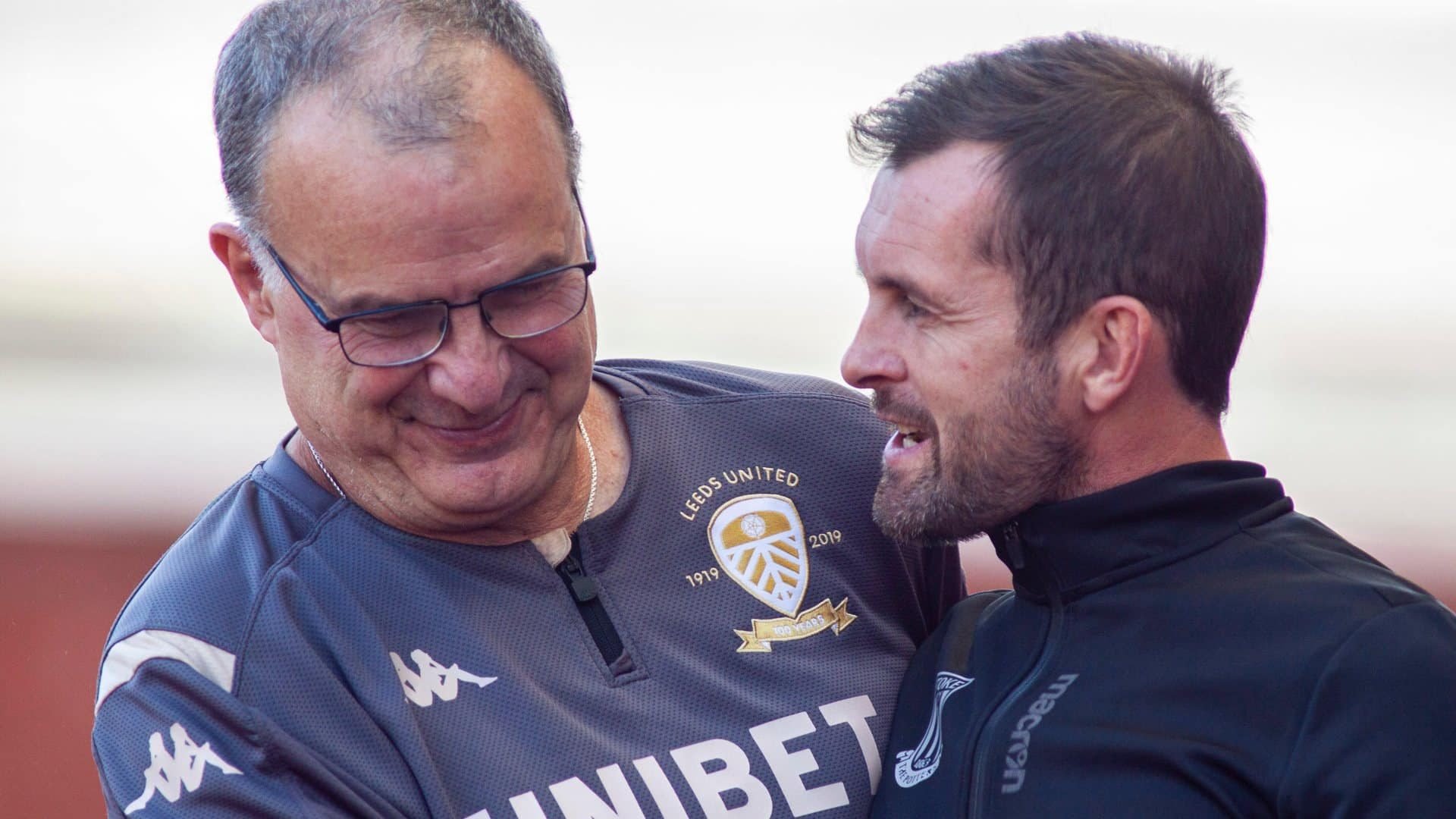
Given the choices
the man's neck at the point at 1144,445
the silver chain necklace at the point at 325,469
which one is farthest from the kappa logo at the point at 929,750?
the silver chain necklace at the point at 325,469

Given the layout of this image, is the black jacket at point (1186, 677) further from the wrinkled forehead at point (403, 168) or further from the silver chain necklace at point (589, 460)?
the wrinkled forehead at point (403, 168)

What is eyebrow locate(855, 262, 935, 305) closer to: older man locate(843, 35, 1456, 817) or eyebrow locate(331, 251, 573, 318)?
older man locate(843, 35, 1456, 817)

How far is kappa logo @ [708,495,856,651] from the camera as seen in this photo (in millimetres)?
1922

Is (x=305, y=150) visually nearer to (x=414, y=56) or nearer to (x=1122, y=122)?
(x=414, y=56)

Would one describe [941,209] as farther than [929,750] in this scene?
Yes

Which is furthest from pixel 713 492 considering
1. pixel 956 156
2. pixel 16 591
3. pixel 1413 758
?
pixel 16 591

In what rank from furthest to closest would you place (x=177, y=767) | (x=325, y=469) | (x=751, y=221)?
(x=751, y=221) < (x=325, y=469) < (x=177, y=767)

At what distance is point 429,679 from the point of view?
1.73 metres

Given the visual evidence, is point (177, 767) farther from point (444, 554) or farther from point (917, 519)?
point (917, 519)

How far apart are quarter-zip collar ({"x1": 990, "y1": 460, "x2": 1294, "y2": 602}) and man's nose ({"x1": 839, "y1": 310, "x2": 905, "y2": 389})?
0.28 metres

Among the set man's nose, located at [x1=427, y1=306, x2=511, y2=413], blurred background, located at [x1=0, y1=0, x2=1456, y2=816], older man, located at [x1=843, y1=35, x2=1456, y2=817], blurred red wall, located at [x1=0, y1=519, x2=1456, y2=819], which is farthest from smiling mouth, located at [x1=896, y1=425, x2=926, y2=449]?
blurred background, located at [x1=0, y1=0, x2=1456, y2=816]

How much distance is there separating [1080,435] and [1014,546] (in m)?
0.17

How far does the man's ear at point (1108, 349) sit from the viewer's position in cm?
187

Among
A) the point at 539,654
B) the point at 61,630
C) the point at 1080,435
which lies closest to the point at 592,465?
the point at 539,654
